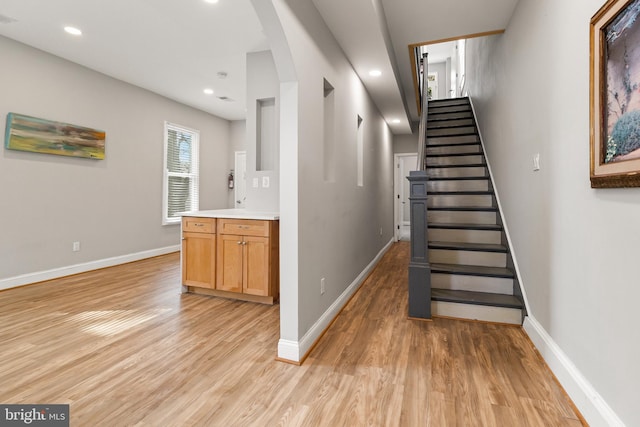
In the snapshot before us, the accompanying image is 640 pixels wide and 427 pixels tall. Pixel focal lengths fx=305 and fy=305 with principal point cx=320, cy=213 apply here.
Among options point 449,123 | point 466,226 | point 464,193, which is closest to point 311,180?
point 466,226

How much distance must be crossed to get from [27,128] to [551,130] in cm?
521

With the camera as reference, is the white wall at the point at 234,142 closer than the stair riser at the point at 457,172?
No

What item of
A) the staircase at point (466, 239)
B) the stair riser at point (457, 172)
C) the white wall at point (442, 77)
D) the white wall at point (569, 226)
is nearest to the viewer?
the white wall at point (569, 226)

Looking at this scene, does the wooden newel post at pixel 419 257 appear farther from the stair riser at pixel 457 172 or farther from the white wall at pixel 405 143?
the white wall at pixel 405 143

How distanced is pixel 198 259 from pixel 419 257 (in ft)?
7.60

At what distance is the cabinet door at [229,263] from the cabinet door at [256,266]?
2.9 inches

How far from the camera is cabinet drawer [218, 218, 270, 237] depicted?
9.90 ft

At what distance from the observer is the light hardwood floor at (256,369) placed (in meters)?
1.52

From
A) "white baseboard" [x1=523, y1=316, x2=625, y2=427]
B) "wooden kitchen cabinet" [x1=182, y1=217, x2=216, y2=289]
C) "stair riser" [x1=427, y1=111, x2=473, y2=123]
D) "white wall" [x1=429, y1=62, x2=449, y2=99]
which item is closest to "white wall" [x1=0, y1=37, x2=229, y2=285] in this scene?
"wooden kitchen cabinet" [x1=182, y1=217, x2=216, y2=289]

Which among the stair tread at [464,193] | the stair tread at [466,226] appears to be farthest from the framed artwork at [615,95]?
the stair tread at [464,193]

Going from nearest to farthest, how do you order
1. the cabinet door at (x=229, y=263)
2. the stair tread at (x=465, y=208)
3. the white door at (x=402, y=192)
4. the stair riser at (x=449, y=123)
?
the cabinet door at (x=229, y=263) → the stair tread at (x=465, y=208) → the stair riser at (x=449, y=123) → the white door at (x=402, y=192)

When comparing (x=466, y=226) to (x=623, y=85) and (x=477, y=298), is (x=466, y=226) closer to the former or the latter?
(x=477, y=298)

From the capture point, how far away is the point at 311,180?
2266 millimetres

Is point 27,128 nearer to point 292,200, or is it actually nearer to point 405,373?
point 292,200
